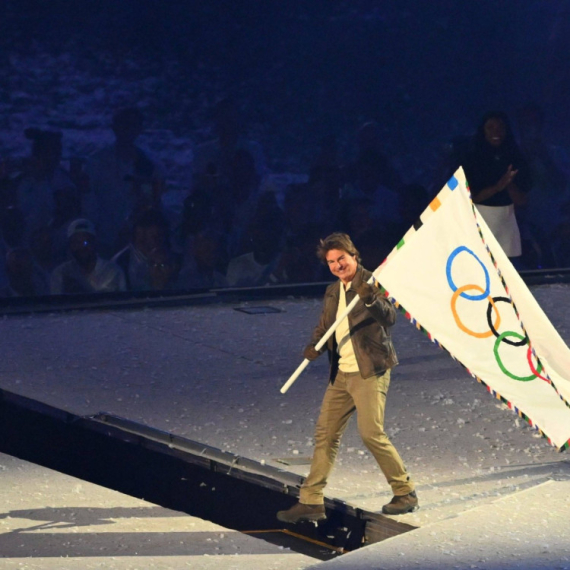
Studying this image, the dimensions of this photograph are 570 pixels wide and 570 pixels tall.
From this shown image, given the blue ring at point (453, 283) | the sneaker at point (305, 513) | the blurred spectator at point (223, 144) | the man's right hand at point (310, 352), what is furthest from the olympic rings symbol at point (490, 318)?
the blurred spectator at point (223, 144)

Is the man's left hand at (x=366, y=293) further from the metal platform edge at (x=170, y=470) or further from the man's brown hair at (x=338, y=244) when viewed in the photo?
the metal platform edge at (x=170, y=470)

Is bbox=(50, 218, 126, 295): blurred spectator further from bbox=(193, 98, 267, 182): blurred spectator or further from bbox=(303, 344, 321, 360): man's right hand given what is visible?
bbox=(303, 344, 321, 360): man's right hand

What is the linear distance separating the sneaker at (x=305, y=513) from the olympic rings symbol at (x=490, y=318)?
50.4 inches

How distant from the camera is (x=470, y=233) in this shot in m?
6.44

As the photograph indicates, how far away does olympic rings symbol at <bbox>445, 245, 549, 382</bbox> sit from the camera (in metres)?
6.31

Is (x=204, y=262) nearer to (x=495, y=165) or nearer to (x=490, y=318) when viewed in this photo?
(x=495, y=165)

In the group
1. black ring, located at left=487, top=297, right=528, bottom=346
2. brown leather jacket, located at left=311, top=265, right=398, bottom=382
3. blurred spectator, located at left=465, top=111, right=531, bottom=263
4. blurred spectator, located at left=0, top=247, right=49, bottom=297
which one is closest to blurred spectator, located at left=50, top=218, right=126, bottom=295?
blurred spectator, located at left=0, top=247, right=49, bottom=297

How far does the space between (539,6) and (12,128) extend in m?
6.29

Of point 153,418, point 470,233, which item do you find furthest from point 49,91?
point 470,233

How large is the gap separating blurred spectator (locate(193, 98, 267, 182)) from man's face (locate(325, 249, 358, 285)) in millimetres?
6262

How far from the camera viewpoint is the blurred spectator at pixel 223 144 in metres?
12.5

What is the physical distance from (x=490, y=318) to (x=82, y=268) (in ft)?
21.5

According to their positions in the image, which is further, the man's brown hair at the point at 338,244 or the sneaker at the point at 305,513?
the sneaker at the point at 305,513

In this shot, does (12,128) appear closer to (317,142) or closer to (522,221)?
(317,142)
